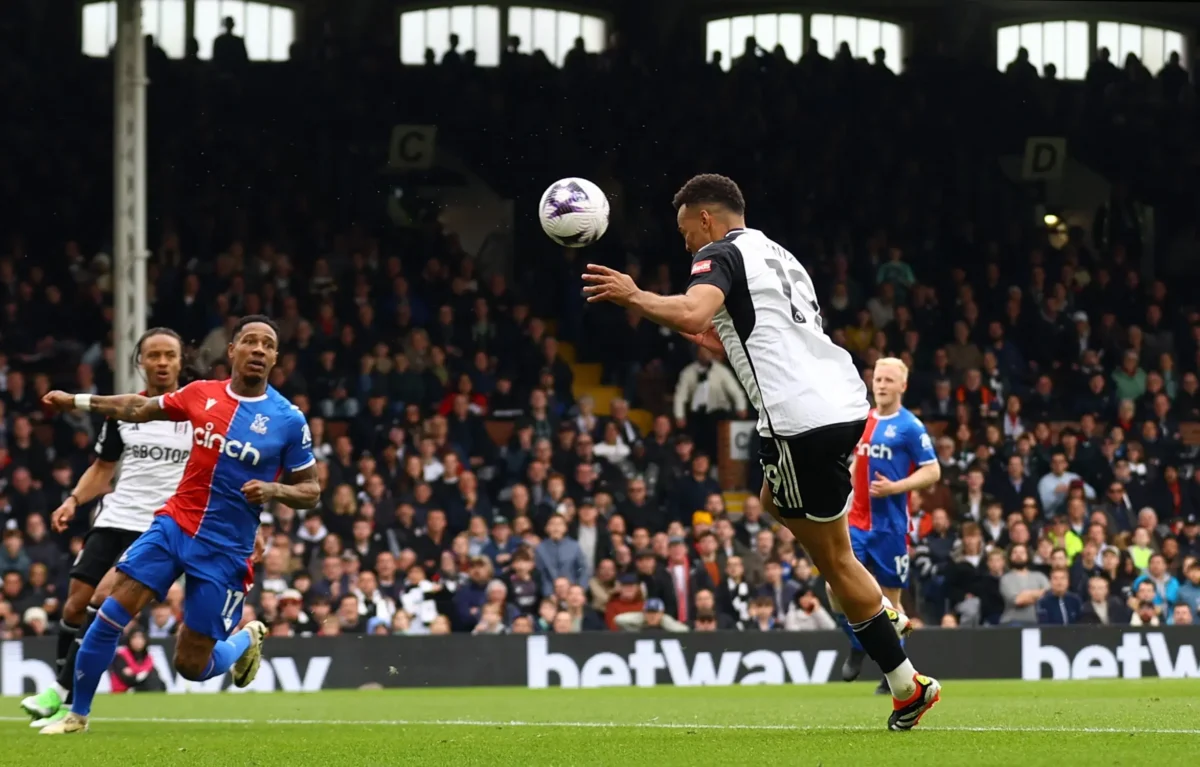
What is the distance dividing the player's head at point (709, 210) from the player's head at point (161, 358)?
136 inches

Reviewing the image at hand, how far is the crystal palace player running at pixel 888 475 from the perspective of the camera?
1174cm

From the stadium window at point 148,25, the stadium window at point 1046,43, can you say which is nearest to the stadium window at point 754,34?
the stadium window at point 1046,43

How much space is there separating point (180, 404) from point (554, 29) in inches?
687

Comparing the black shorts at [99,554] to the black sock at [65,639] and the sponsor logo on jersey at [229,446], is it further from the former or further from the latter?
the sponsor logo on jersey at [229,446]

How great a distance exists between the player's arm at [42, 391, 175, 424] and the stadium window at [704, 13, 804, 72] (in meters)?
16.3

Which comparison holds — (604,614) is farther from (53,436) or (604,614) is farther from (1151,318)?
(1151,318)

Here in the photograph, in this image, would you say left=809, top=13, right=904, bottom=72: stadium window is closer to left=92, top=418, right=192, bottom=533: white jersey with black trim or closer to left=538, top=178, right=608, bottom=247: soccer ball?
left=92, top=418, right=192, bottom=533: white jersey with black trim

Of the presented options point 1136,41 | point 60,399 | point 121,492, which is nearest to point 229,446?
point 60,399

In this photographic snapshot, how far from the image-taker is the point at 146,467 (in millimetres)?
10164

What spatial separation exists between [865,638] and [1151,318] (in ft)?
56.3

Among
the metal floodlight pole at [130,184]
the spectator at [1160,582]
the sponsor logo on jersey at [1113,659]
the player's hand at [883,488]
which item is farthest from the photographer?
the spectator at [1160,582]

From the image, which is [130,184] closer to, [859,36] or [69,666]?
[69,666]

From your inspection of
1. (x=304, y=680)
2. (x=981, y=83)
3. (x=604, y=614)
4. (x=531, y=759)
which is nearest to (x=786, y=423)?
(x=531, y=759)

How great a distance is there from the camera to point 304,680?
49.8 ft
